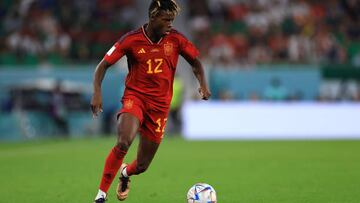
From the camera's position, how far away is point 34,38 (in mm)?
27344

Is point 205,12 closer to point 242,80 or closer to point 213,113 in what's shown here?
point 242,80

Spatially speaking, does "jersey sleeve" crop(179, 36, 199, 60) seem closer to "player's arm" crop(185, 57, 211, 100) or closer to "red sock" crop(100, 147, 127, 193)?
"player's arm" crop(185, 57, 211, 100)

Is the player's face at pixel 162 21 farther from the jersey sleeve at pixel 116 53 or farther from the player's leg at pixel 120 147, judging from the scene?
the player's leg at pixel 120 147

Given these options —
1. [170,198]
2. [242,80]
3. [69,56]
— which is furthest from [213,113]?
[170,198]

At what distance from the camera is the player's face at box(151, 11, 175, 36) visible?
9.12m

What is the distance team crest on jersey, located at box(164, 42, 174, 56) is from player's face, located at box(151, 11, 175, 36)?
0.78ft

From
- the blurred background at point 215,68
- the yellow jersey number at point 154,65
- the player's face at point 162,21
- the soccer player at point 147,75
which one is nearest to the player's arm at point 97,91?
the soccer player at point 147,75

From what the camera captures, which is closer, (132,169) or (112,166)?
(112,166)

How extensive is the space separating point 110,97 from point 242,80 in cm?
462

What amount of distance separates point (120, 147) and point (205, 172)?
5.28 metres

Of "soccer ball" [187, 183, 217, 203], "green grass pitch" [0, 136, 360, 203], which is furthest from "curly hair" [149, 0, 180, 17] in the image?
"green grass pitch" [0, 136, 360, 203]

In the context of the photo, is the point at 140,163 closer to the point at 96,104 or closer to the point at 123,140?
the point at 123,140

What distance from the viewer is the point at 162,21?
30.0 ft

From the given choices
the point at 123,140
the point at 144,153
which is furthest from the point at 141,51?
the point at 144,153
